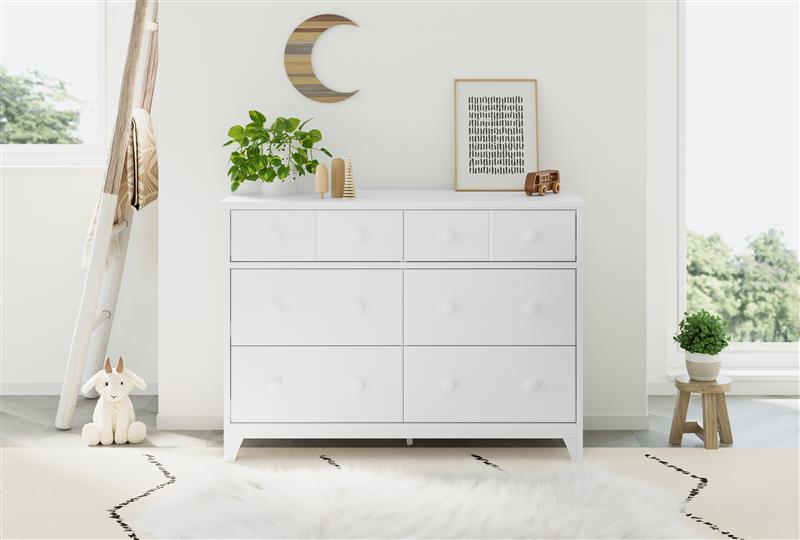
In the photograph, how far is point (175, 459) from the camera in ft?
10.2

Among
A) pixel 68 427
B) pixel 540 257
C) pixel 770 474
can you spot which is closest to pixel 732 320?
pixel 770 474

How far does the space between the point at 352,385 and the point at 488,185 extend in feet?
2.88

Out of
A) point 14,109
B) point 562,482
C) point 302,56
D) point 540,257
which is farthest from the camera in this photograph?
point 14,109

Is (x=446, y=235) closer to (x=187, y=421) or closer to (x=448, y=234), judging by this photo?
(x=448, y=234)

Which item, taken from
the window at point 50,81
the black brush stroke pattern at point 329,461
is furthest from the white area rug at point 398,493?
the window at point 50,81

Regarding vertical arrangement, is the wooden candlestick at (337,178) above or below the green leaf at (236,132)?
below

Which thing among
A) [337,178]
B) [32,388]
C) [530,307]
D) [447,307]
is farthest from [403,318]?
[32,388]

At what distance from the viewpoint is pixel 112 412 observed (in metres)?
3.26

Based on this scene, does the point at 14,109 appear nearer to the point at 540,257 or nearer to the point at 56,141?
the point at 56,141

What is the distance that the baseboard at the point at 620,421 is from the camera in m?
3.46

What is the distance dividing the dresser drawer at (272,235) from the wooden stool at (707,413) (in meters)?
1.35

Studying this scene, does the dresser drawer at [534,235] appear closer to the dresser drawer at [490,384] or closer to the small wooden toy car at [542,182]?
the small wooden toy car at [542,182]

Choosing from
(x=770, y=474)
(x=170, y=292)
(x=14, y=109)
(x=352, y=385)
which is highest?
(x=14, y=109)

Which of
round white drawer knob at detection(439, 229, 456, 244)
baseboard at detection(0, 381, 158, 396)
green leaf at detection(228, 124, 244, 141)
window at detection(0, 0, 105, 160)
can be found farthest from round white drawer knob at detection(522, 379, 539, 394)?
window at detection(0, 0, 105, 160)
